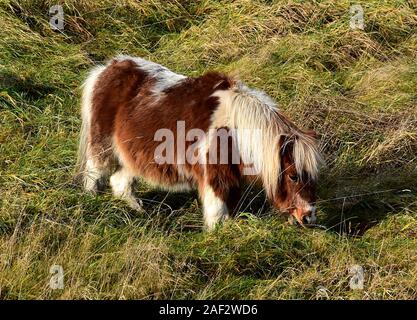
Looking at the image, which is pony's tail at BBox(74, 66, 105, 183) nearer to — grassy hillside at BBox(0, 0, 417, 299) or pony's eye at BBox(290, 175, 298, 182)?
grassy hillside at BBox(0, 0, 417, 299)

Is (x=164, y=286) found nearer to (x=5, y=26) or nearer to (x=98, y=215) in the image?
(x=98, y=215)

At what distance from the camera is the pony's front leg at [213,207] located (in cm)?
560

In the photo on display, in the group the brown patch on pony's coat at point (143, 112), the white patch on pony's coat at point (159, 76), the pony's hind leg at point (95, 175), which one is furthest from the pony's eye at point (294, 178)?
the pony's hind leg at point (95, 175)

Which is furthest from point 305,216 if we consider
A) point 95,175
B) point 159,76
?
point 95,175

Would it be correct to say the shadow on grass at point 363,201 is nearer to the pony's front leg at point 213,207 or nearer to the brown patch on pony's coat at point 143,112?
the pony's front leg at point 213,207

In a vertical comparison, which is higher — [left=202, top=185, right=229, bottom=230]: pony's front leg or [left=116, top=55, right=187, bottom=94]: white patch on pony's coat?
[left=116, top=55, right=187, bottom=94]: white patch on pony's coat

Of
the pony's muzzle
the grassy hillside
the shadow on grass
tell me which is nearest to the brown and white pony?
the pony's muzzle

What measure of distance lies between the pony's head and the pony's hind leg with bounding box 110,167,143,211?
117 cm

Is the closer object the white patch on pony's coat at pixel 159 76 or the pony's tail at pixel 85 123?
the white patch on pony's coat at pixel 159 76

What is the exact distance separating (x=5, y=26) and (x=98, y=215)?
3.43 metres

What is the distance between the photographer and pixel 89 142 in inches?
253

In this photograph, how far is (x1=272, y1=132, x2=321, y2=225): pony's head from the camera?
5.48m

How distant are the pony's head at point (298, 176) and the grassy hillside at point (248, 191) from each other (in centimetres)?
15
